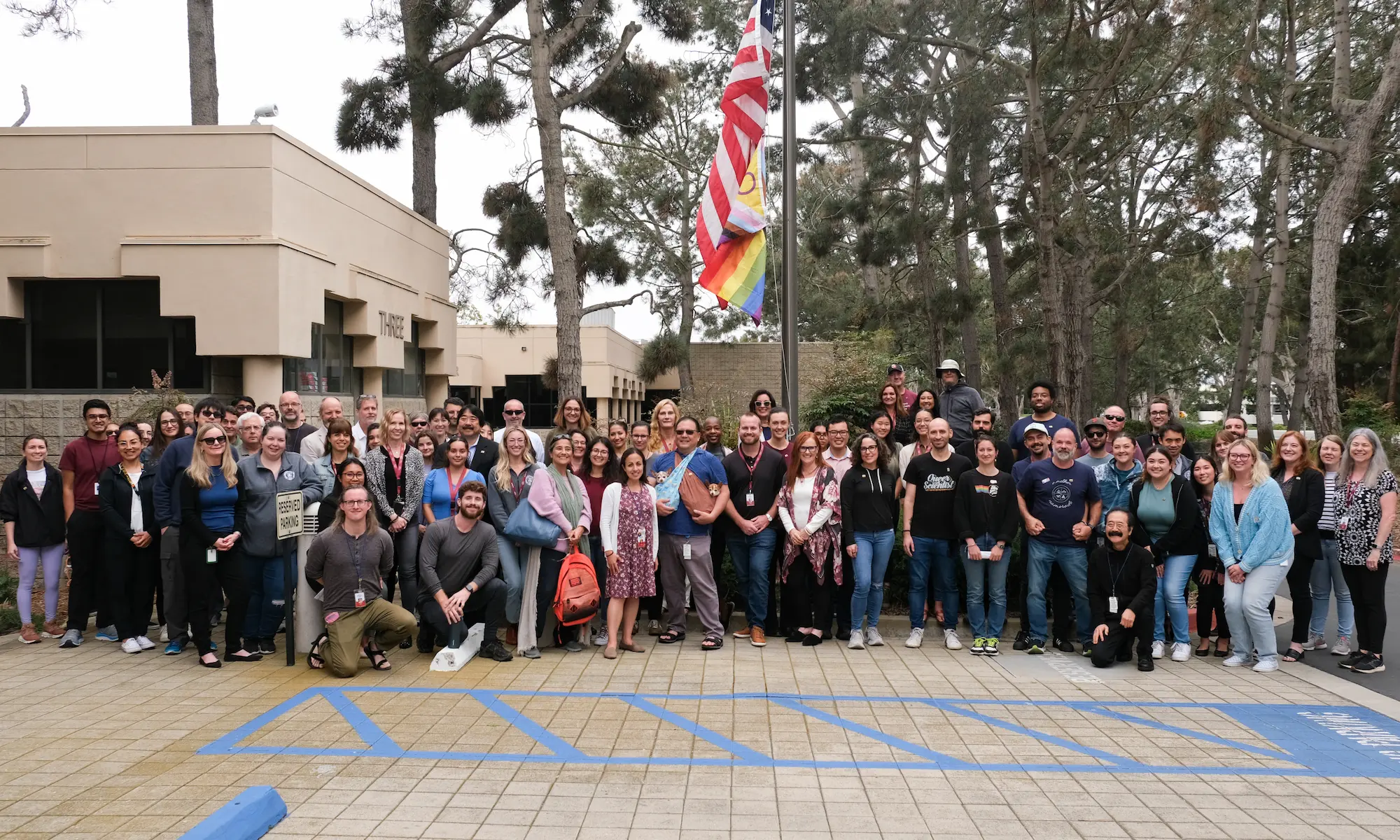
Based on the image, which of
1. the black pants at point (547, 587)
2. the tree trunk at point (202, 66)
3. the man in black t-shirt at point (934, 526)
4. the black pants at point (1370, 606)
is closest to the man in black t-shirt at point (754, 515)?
the man in black t-shirt at point (934, 526)

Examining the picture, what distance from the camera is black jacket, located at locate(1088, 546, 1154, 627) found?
7824 millimetres

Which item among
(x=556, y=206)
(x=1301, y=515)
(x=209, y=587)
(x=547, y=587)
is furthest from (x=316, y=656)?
(x=556, y=206)

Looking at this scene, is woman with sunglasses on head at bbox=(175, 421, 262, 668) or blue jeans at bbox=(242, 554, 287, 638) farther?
blue jeans at bbox=(242, 554, 287, 638)

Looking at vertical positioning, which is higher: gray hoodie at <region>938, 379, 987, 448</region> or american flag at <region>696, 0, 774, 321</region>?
american flag at <region>696, 0, 774, 321</region>

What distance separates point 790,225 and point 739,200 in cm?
58

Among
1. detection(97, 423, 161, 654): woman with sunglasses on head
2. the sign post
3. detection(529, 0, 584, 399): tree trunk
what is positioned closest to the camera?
the sign post

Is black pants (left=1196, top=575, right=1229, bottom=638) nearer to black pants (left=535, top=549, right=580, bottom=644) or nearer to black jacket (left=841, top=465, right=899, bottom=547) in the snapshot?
black jacket (left=841, top=465, right=899, bottom=547)

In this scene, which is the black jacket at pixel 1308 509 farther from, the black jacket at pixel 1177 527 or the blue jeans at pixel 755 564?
the blue jeans at pixel 755 564

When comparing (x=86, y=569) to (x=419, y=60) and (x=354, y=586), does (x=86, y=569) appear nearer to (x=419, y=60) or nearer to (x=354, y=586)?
(x=354, y=586)

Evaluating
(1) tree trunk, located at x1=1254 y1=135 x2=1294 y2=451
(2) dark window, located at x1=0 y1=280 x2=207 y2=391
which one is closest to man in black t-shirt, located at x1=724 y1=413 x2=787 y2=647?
(2) dark window, located at x1=0 y1=280 x2=207 y2=391

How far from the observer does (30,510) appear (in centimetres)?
821

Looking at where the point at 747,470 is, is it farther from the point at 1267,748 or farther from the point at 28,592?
the point at 28,592

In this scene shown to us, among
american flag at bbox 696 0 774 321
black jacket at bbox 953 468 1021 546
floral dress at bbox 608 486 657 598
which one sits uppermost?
american flag at bbox 696 0 774 321

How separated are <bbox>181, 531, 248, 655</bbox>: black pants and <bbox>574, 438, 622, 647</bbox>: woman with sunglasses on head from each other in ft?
8.99
